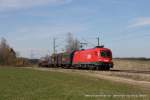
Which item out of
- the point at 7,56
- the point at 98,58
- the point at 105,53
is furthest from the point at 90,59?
the point at 7,56

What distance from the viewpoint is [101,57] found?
58000 mm

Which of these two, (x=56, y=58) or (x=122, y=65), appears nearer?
(x=122, y=65)

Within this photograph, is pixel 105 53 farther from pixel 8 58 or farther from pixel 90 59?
pixel 8 58

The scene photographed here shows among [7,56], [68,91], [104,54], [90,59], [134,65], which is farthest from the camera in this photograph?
[7,56]

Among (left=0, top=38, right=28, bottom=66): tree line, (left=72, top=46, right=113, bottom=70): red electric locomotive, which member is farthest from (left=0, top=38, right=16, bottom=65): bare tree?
(left=72, top=46, right=113, bottom=70): red electric locomotive

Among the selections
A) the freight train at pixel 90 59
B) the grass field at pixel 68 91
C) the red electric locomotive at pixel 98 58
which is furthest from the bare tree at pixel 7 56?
the grass field at pixel 68 91

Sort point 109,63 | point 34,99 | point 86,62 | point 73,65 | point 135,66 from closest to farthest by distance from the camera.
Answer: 1. point 34,99
2. point 109,63
3. point 86,62
4. point 135,66
5. point 73,65

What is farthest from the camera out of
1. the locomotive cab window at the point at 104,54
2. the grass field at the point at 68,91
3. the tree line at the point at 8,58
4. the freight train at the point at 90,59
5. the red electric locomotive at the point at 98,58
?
the tree line at the point at 8,58

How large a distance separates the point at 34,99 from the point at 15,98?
970 millimetres

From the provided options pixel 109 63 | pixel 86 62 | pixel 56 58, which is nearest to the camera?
pixel 109 63

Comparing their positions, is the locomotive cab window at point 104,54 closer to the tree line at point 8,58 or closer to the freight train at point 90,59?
the freight train at point 90,59

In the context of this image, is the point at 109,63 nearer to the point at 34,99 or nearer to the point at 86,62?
the point at 86,62

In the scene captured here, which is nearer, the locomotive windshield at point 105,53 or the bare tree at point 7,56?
the locomotive windshield at point 105,53

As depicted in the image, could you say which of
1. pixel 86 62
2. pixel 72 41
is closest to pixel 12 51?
pixel 72 41
